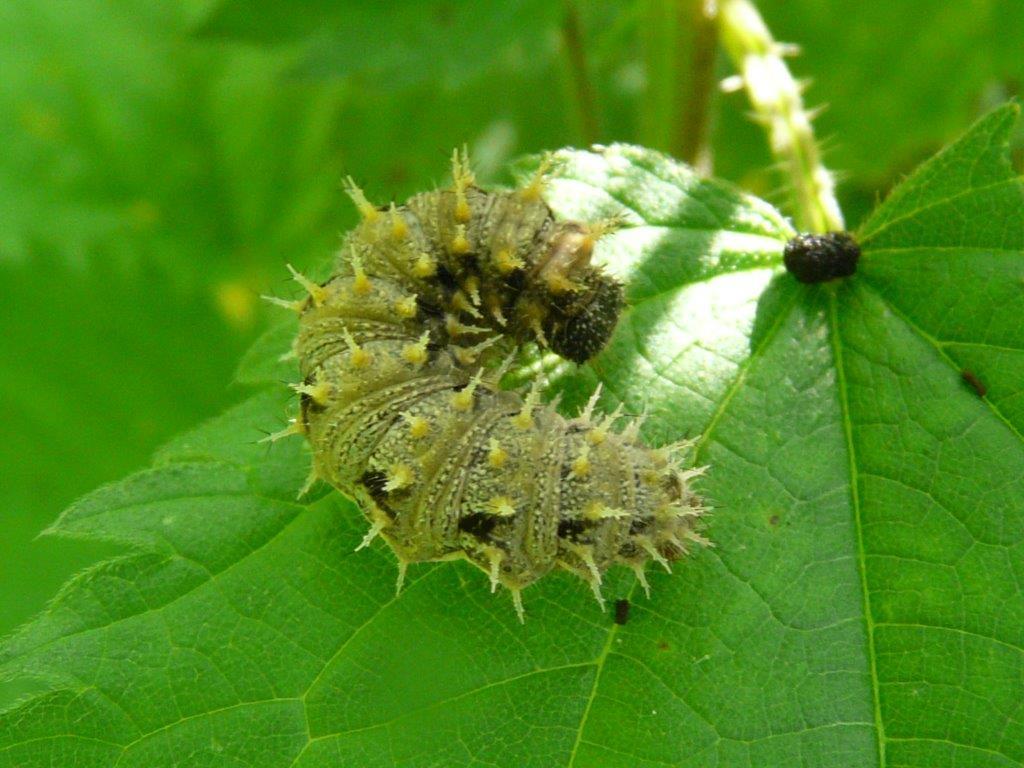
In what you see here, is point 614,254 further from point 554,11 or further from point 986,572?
point 554,11

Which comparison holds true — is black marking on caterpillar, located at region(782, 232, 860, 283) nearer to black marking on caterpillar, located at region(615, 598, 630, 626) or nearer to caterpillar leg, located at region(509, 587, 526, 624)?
black marking on caterpillar, located at region(615, 598, 630, 626)

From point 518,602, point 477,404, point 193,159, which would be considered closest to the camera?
point 518,602

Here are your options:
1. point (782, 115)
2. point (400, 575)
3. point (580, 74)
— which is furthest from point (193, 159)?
point (400, 575)

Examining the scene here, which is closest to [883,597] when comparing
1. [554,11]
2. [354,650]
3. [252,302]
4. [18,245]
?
[354,650]

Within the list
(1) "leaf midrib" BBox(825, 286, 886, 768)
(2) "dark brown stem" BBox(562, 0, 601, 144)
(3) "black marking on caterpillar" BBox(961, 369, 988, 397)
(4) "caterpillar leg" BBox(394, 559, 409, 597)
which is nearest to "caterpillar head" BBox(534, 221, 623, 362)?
(1) "leaf midrib" BBox(825, 286, 886, 768)

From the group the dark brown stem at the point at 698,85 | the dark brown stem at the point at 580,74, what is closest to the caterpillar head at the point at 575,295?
the dark brown stem at the point at 698,85

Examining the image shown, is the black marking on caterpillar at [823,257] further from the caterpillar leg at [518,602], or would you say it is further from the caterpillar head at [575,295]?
the caterpillar leg at [518,602]

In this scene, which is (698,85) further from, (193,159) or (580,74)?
(193,159)
